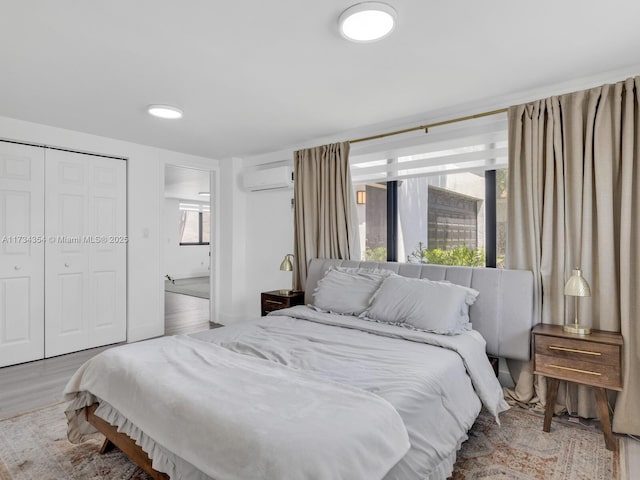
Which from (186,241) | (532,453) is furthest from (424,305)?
(186,241)

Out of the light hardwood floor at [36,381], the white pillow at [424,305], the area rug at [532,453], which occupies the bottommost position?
the area rug at [532,453]

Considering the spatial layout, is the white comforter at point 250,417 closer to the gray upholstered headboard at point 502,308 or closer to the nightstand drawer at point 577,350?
the nightstand drawer at point 577,350

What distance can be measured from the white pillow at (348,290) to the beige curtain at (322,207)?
0.53 metres

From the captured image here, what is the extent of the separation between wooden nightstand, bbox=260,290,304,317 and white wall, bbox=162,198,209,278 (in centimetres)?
655

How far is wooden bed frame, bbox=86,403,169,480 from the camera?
1.62 metres

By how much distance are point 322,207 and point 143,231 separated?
2.25 m

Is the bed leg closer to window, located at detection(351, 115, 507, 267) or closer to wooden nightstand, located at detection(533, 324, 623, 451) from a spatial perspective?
wooden nightstand, located at detection(533, 324, 623, 451)

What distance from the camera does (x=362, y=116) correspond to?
3375 mm

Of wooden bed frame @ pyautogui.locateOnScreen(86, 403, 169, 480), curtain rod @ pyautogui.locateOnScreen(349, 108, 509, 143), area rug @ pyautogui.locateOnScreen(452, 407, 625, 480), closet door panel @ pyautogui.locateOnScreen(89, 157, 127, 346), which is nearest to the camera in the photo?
wooden bed frame @ pyautogui.locateOnScreen(86, 403, 169, 480)

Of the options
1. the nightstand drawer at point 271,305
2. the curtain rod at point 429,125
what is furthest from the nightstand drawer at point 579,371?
the nightstand drawer at point 271,305

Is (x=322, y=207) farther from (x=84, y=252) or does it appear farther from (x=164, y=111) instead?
(x=84, y=252)

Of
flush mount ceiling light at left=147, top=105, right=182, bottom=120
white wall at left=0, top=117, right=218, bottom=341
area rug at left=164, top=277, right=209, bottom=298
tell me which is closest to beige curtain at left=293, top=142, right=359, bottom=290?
flush mount ceiling light at left=147, top=105, right=182, bottom=120

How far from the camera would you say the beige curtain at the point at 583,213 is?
7.52ft

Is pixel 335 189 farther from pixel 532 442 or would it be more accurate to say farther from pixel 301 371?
pixel 532 442
